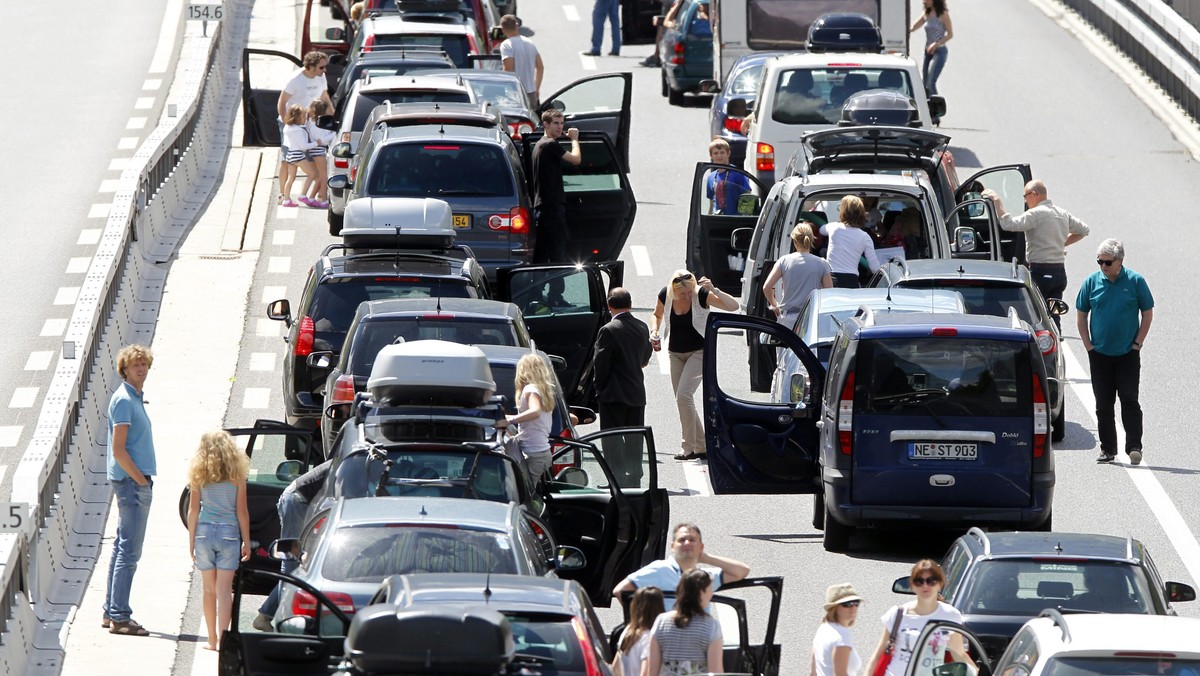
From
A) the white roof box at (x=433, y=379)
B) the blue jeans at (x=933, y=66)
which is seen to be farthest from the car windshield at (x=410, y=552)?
the blue jeans at (x=933, y=66)

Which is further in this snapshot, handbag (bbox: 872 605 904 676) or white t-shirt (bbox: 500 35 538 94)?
white t-shirt (bbox: 500 35 538 94)

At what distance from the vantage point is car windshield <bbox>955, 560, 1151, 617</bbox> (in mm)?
11891

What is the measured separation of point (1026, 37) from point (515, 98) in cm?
1564

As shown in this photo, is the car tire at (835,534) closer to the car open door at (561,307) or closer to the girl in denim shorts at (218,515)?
the car open door at (561,307)

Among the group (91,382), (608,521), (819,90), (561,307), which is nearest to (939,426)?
(608,521)

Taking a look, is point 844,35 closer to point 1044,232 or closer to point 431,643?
point 1044,232

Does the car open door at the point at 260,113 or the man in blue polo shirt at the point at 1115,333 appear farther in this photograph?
the car open door at the point at 260,113

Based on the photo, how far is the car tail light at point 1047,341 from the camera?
17.5 meters

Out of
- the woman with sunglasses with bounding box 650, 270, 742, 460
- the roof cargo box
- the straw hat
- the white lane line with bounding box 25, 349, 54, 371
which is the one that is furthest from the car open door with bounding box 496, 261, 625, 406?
the roof cargo box

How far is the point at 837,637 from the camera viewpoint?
11070 millimetres

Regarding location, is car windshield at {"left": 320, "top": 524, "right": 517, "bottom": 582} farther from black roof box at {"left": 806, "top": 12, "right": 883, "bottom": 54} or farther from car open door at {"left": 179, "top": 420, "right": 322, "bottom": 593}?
black roof box at {"left": 806, "top": 12, "right": 883, "bottom": 54}

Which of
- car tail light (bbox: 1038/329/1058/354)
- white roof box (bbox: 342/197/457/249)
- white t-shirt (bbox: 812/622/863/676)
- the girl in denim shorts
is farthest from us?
white roof box (bbox: 342/197/457/249)

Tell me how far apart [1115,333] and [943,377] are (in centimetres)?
339

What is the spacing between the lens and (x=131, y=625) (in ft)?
44.8
